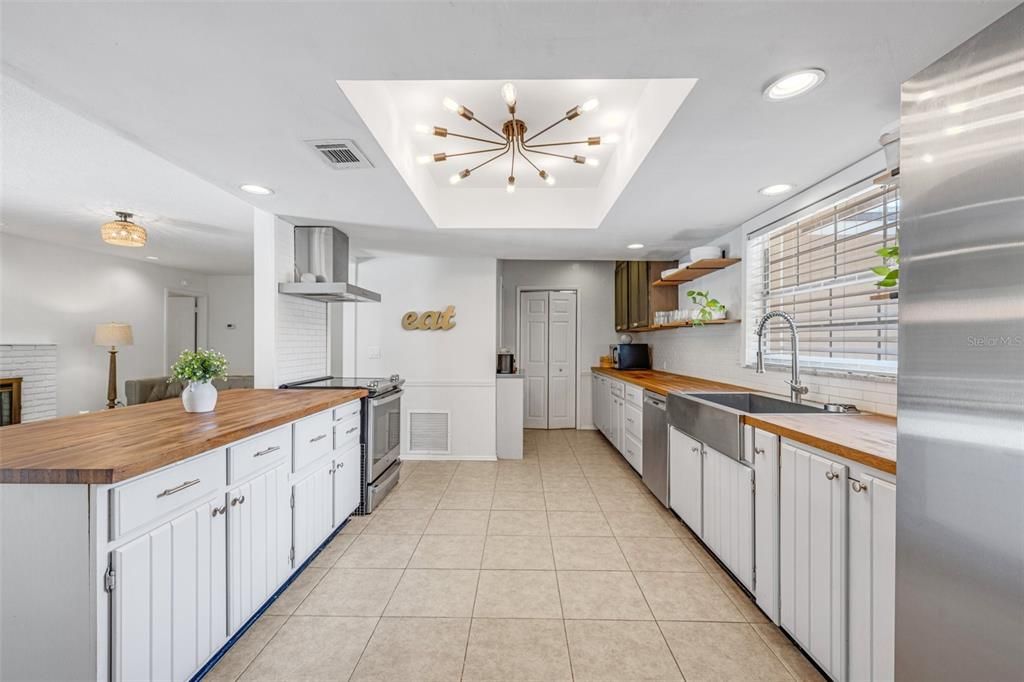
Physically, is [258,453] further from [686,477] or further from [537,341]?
[537,341]

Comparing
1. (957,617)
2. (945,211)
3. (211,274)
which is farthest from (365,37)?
(211,274)

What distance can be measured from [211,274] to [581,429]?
6842 millimetres

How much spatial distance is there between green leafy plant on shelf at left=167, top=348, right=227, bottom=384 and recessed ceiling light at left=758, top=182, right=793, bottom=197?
320 cm

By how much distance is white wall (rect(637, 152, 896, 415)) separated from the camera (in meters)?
2.07

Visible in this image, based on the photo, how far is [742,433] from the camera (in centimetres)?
205

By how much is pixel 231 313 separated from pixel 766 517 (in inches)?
326

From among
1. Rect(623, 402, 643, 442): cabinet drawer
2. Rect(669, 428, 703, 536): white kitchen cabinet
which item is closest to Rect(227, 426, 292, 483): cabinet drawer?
Rect(669, 428, 703, 536): white kitchen cabinet

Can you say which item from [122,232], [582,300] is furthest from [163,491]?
[582,300]

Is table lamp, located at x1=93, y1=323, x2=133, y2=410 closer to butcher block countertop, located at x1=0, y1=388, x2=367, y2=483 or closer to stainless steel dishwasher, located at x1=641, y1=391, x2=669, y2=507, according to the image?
butcher block countertop, located at x1=0, y1=388, x2=367, y2=483

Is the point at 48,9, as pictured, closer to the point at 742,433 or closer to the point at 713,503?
the point at 742,433

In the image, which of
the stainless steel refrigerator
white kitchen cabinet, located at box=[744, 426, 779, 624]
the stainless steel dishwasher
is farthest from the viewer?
the stainless steel dishwasher

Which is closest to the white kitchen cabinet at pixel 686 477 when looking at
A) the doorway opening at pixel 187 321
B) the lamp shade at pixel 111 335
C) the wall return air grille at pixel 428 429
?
the wall return air grille at pixel 428 429

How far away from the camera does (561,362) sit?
20.4 feet

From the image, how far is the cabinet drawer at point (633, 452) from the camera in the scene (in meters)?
3.69
